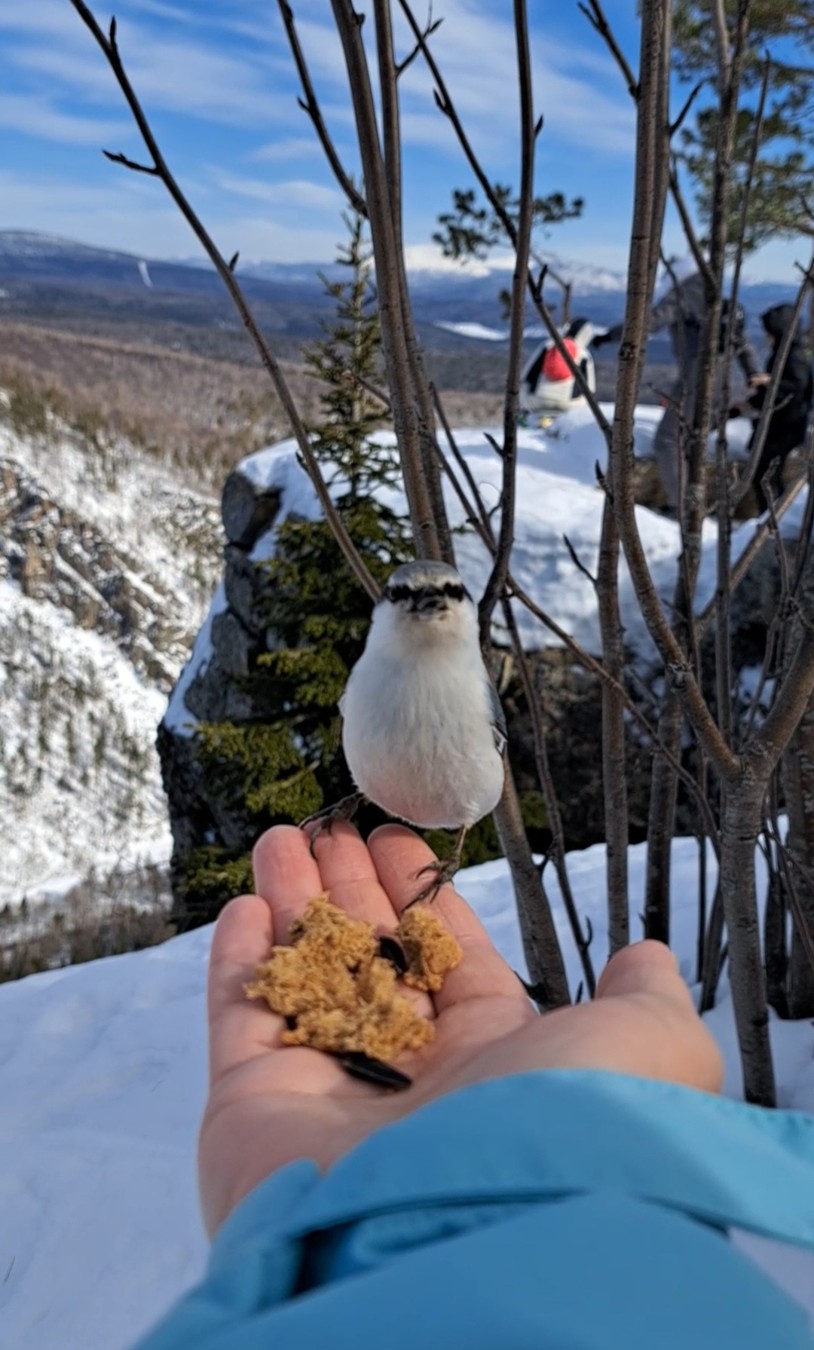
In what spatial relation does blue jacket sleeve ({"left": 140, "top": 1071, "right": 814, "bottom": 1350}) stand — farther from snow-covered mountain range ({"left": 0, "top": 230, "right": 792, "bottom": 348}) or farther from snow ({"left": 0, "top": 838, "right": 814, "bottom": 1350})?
snow-covered mountain range ({"left": 0, "top": 230, "right": 792, "bottom": 348})

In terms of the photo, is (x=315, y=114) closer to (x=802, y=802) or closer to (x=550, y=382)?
(x=802, y=802)

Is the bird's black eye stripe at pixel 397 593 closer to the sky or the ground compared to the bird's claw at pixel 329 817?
closer to the sky

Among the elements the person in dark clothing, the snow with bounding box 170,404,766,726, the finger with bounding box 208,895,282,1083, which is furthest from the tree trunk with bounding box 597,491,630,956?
the snow with bounding box 170,404,766,726

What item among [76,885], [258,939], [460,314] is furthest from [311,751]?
[460,314]

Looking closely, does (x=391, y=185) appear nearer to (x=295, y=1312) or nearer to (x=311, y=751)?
(x=295, y=1312)

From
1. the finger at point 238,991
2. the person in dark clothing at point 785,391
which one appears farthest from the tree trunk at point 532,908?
the person in dark clothing at point 785,391

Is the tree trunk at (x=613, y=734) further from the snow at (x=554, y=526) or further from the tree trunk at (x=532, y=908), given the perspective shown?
the snow at (x=554, y=526)
